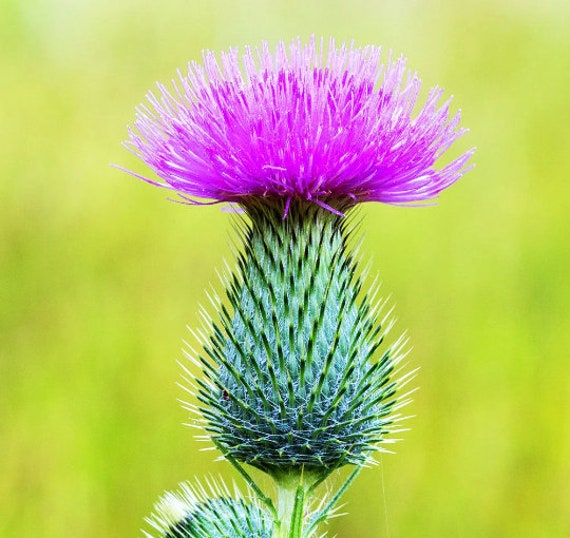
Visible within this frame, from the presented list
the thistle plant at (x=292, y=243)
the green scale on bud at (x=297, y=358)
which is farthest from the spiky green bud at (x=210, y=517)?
the green scale on bud at (x=297, y=358)

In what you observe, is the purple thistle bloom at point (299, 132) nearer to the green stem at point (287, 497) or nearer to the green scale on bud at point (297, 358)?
the green scale on bud at point (297, 358)

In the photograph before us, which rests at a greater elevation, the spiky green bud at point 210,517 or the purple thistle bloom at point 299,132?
the purple thistle bloom at point 299,132

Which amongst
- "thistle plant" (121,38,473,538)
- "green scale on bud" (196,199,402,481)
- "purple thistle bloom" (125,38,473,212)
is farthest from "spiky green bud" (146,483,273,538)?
"purple thistle bloom" (125,38,473,212)

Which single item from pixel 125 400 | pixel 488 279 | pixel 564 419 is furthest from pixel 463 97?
pixel 125 400

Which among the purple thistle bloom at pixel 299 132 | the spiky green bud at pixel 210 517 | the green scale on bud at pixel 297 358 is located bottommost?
the spiky green bud at pixel 210 517

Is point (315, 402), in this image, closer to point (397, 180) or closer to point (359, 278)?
point (359, 278)

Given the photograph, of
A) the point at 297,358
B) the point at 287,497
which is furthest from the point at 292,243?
the point at 287,497

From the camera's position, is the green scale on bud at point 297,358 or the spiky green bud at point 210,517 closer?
the green scale on bud at point 297,358

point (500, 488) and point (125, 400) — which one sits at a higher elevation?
point (125, 400)
